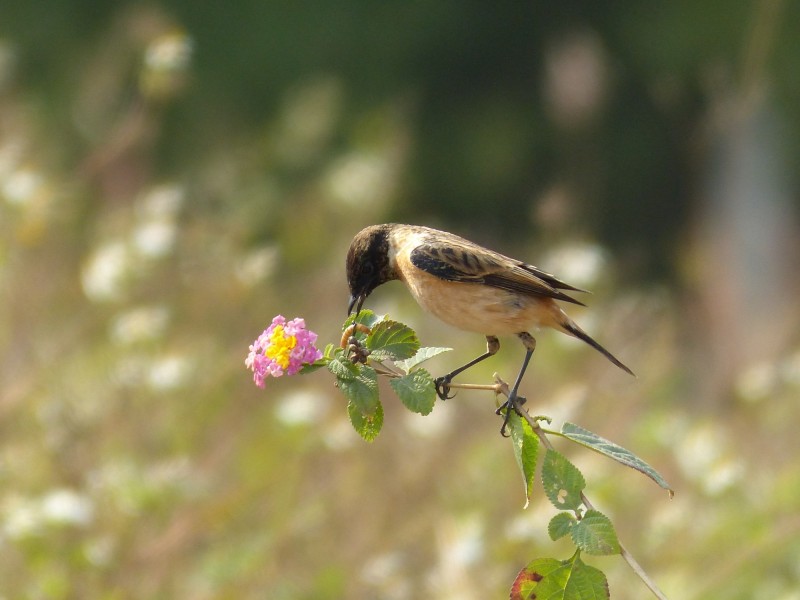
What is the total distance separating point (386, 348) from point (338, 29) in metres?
13.3

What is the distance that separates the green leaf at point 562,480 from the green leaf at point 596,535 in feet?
0.12

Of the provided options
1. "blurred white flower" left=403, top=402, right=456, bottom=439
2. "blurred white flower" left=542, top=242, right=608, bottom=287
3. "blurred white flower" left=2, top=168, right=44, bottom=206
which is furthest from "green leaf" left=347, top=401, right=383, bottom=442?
"blurred white flower" left=542, top=242, right=608, bottom=287

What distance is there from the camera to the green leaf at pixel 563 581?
2098 mm

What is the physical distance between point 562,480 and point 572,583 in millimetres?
169

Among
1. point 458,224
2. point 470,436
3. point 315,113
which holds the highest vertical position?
point 458,224

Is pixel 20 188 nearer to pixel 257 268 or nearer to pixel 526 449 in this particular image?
pixel 257 268

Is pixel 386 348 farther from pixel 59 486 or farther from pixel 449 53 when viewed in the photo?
pixel 449 53

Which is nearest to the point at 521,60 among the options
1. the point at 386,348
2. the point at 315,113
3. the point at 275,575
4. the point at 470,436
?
the point at 315,113

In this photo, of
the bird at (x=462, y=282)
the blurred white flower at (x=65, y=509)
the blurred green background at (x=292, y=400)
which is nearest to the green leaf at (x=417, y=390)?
the bird at (x=462, y=282)

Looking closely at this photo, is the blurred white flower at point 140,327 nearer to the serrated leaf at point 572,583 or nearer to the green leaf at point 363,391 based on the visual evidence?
the green leaf at point 363,391

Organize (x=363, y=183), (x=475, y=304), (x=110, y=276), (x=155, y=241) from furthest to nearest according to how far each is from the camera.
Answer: (x=363, y=183), (x=155, y=241), (x=110, y=276), (x=475, y=304)

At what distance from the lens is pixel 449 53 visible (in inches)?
621

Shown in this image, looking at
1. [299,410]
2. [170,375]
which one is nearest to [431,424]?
[299,410]

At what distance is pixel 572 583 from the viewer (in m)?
2.11
